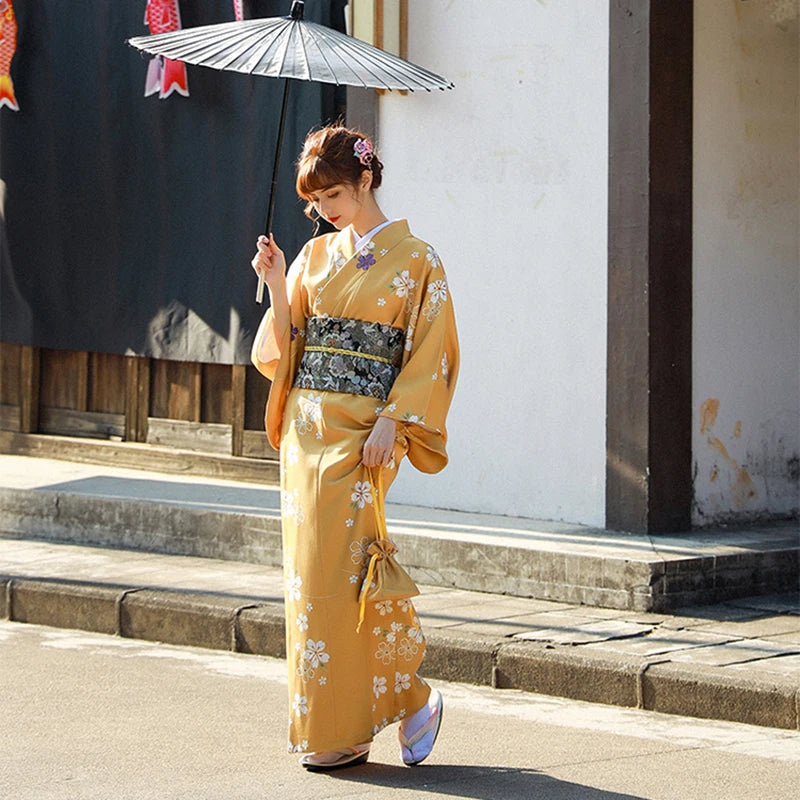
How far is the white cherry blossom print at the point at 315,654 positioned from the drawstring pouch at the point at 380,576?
12 cm

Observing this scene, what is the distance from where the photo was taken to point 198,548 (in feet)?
28.2

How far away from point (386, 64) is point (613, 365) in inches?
110

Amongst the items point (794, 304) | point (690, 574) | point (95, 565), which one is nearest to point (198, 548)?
point (95, 565)

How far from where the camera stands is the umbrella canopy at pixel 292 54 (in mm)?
5184

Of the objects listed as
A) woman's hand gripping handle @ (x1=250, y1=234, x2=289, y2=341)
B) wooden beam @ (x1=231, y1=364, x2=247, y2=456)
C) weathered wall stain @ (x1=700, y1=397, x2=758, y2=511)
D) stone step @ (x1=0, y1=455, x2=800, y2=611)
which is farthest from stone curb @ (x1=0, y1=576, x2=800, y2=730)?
wooden beam @ (x1=231, y1=364, x2=247, y2=456)

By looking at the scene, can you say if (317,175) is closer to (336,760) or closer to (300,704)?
(300,704)

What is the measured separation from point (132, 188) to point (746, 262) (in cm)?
399

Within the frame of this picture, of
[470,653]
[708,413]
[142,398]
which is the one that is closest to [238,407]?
[142,398]

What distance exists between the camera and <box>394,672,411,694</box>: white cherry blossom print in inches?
200

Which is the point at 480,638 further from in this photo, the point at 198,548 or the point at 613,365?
the point at 198,548

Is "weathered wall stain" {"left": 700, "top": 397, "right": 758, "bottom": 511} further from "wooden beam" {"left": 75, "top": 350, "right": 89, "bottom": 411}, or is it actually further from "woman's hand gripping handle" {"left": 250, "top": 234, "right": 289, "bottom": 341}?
"wooden beam" {"left": 75, "top": 350, "right": 89, "bottom": 411}

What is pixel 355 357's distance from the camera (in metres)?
5.14

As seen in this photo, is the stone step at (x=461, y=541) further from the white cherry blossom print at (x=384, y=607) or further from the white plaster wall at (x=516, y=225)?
the white cherry blossom print at (x=384, y=607)

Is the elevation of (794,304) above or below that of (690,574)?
above
